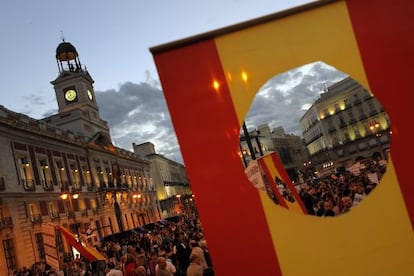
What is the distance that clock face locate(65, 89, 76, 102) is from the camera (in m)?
56.2

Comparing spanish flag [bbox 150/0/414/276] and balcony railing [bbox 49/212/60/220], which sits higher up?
balcony railing [bbox 49/212/60/220]

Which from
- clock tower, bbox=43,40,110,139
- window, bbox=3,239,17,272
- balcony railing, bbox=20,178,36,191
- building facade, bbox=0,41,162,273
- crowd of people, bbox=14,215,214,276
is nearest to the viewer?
crowd of people, bbox=14,215,214,276

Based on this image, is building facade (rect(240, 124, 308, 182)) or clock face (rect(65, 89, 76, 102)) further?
building facade (rect(240, 124, 308, 182))

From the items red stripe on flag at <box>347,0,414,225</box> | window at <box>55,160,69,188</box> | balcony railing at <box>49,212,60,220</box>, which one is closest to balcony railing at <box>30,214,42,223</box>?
balcony railing at <box>49,212,60,220</box>

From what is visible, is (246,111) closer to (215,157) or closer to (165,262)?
(215,157)

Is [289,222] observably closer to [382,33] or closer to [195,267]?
→ [382,33]

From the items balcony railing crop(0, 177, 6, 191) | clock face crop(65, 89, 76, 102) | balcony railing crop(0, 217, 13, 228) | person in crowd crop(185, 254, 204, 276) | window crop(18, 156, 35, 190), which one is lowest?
person in crowd crop(185, 254, 204, 276)

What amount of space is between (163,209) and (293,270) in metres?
75.2

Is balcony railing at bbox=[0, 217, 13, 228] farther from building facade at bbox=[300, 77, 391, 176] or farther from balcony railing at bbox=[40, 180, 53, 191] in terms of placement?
building facade at bbox=[300, 77, 391, 176]

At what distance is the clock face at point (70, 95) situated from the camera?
56219mm

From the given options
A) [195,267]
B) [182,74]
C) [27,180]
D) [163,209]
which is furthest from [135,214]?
[182,74]

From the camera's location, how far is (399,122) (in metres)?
3.67

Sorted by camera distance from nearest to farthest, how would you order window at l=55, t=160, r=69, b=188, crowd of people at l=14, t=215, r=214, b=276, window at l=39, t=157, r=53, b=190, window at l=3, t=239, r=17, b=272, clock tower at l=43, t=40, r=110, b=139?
crowd of people at l=14, t=215, r=214, b=276, window at l=3, t=239, r=17, b=272, window at l=39, t=157, r=53, b=190, window at l=55, t=160, r=69, b=188, clock tower at l=43, t=40, r=110, b=139

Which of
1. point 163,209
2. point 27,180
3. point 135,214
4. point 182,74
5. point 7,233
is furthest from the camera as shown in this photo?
point 163,209
